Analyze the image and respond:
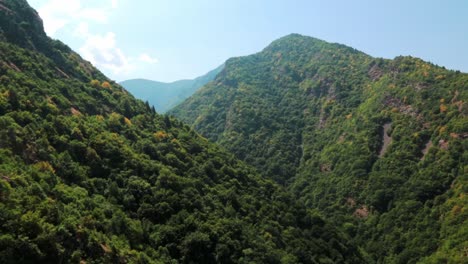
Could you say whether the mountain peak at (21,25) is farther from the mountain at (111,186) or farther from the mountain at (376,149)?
the mountain at (376,149)

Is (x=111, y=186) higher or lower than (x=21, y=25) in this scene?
lower

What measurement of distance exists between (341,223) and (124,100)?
6330 centimetres

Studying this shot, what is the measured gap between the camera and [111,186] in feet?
195

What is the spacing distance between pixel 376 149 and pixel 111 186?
92622 millimetres

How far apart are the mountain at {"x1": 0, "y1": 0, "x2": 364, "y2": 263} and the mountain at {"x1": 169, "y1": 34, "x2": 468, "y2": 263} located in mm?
18473

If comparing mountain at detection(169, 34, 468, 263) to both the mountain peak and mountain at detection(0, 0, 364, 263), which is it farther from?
the mountain peak

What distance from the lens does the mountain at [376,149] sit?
95.0 meters

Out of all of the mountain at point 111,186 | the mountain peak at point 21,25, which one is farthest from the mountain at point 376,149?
the mountain peak at point 21,25

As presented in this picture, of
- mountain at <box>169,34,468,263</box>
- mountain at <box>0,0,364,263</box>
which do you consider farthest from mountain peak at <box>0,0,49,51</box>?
mountain at <box>169,34,468,263</box>

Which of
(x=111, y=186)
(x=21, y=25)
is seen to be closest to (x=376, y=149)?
(x=111, y=186)

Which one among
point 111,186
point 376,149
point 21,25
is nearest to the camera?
point 111,186

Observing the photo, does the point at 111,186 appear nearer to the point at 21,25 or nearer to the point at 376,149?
the point at 21,25

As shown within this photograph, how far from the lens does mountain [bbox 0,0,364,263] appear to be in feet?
136

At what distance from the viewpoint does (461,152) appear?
104 m
